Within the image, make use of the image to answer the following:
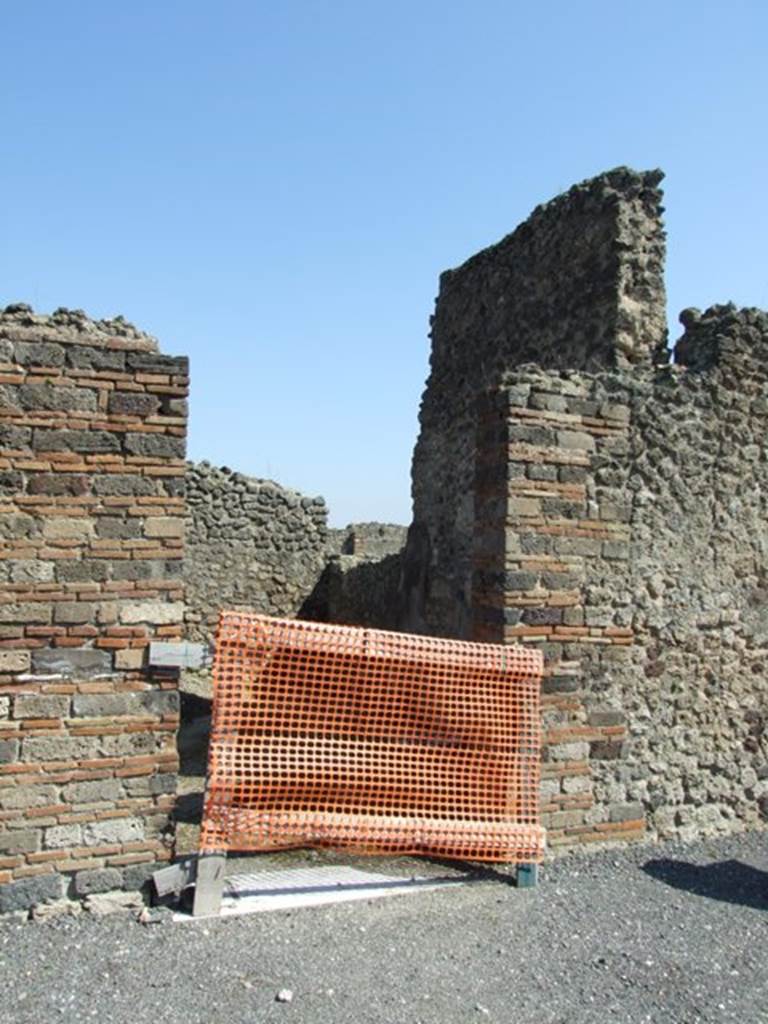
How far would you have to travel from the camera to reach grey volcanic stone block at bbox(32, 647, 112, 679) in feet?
16.0

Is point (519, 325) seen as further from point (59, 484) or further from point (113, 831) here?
point (113, 831)

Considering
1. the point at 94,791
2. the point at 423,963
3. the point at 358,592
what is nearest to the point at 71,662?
the point at 94,791

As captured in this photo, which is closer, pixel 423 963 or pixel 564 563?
pixel 423 963

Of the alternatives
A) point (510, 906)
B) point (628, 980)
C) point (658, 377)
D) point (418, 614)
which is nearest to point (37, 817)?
point (510, 906)

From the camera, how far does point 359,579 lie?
14.8 metres

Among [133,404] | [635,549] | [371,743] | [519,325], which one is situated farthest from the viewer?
[519,325]

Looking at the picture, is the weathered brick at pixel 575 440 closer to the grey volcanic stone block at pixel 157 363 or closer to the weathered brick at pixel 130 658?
the grey volcanic stone block at pixel 157 363

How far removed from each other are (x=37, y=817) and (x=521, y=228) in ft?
24.6

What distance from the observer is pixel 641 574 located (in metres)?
6.66

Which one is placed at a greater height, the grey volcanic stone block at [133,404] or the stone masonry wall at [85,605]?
the grey volcanic stone block at [133,404]

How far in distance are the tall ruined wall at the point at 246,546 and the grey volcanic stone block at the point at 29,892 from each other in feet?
34.8

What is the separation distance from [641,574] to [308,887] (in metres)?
3.24

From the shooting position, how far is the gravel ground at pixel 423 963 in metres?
4.00

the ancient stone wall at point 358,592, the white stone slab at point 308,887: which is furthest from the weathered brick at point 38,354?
the ancient stone wall at point 358,592
